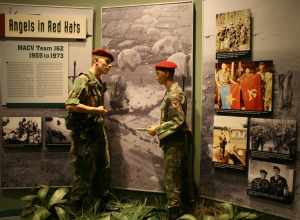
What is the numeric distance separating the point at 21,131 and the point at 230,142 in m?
1.86

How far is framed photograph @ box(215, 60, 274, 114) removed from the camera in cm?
285

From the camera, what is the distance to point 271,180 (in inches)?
112

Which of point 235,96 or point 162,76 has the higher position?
point 162,76

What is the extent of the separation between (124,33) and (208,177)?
4.69ft

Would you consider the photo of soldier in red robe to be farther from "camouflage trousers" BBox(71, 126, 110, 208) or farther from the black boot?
"camouflage trousers" BBox(71, 126, 110, 208)

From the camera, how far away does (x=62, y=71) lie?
356 cm

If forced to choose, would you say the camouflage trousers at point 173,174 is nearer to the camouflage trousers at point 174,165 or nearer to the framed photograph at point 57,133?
the camouflage trousers at point 174,165

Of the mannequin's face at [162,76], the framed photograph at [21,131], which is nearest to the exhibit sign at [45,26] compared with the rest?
the framed photograph at [21,131]

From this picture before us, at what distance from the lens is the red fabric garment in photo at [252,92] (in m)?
2.88

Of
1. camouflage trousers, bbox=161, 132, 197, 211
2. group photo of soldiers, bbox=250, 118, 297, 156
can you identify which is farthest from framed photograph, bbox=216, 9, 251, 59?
camouflage trousers, bbox=161, 132, 197, 211

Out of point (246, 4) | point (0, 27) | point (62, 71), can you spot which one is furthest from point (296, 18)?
point (0, 27)

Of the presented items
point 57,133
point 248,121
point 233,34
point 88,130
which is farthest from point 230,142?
point 57,133

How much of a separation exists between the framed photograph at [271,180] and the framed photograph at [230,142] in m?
0.11

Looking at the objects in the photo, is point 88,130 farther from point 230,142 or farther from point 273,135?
point 273,135
